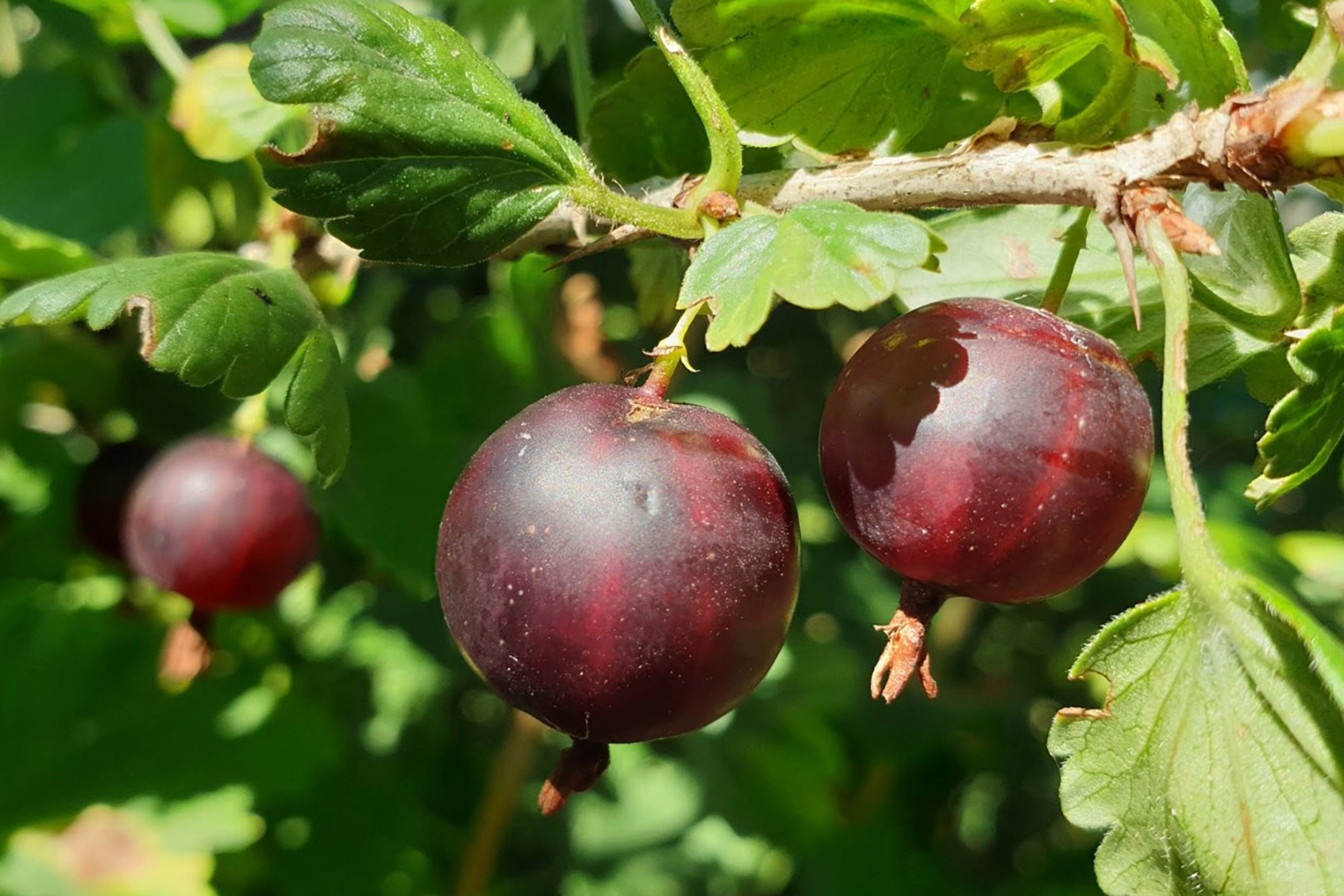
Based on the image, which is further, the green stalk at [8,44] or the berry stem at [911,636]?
the green stalk at [8,44]

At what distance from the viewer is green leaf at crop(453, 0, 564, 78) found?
1.30 metres

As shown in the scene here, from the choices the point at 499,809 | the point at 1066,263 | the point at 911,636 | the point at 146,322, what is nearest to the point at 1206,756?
the point at 911,636

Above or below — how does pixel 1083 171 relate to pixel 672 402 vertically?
above

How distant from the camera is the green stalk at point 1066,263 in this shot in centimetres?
81

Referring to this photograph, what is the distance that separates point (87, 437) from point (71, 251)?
784mm

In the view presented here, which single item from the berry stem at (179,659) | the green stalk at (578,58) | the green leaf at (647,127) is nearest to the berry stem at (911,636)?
the green leaf at (647,127)

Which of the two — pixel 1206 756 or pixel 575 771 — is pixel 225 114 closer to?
pixel 575 771

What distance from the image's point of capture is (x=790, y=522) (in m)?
0.72

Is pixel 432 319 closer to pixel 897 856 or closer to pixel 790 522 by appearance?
pixel 897 856

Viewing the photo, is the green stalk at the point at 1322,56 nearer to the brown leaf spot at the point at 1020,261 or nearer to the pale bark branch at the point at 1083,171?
the pale bark branch at the point at 1083,171

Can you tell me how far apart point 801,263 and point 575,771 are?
0.35 m

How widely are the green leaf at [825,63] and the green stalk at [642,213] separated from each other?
0.50 feet

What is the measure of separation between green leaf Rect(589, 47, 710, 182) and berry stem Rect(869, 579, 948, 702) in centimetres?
47

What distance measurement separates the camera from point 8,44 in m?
2.02
